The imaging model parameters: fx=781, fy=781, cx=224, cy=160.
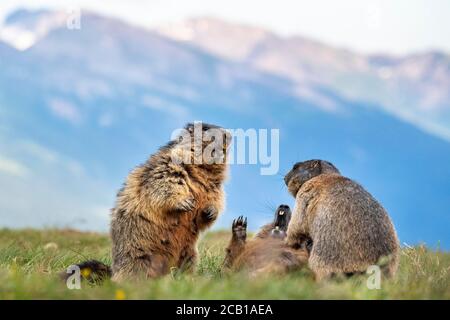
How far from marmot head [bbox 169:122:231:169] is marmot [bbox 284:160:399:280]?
4.61 feet

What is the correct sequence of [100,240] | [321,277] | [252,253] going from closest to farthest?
[321,277], [252,253], [100,240]

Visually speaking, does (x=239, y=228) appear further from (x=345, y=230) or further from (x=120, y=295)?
(x=120, y=295)

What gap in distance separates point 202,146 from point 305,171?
127cm

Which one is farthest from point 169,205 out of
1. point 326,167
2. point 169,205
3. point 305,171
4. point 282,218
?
point 326,167

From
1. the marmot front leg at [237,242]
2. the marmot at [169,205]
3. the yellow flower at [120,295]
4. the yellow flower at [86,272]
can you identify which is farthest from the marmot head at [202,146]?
the yellow flower at [120,295]

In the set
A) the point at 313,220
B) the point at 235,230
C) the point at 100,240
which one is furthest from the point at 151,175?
the point at 100,240

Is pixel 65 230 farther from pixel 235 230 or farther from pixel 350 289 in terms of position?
pixel 350 289

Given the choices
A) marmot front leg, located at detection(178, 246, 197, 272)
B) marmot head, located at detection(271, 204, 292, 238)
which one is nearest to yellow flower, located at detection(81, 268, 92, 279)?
marmot front leg, located at detection(178, 246, 197, 272)

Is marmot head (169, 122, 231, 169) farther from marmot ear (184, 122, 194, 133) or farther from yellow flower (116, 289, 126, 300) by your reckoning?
yellow flower (116, 289, 126, 300)

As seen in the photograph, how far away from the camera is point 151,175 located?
909 centimetres

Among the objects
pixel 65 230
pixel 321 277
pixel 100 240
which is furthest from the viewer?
pixel 65 230

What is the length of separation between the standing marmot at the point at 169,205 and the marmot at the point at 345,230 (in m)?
1.25

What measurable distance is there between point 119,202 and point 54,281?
206cm

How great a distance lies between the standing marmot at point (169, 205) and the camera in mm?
8758
